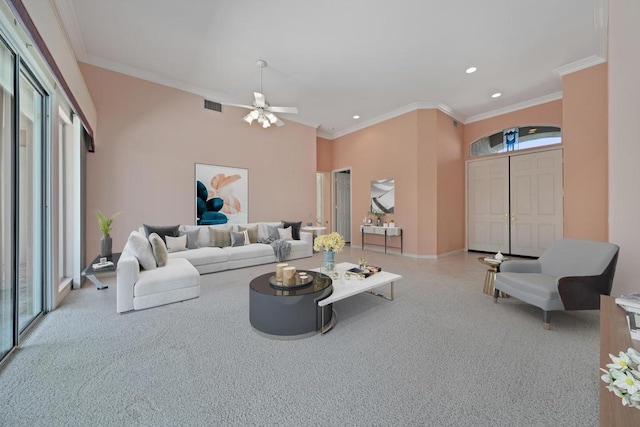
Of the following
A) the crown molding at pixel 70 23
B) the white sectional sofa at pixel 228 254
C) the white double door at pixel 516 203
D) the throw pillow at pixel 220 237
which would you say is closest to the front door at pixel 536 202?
the white double door at pixel 516 203

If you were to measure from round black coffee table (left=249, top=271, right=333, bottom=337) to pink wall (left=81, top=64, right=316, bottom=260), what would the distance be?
369cm

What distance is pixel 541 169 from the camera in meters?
5.92

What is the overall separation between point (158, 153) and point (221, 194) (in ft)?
4.65

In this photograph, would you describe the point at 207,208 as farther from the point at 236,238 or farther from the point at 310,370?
the point at 310,370

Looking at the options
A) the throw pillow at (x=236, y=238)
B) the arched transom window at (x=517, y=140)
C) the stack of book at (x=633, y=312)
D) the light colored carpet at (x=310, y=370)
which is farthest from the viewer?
the arched transom window at (x=517, y=140)

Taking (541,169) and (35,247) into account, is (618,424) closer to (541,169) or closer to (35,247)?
(35,247)

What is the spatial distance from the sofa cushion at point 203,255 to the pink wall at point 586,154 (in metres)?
5.98

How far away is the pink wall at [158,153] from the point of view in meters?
4.50

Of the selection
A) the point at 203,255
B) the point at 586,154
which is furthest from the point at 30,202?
the point at 586,154

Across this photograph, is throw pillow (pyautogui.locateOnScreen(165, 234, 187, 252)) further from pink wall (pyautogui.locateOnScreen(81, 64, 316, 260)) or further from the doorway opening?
the doorway opening

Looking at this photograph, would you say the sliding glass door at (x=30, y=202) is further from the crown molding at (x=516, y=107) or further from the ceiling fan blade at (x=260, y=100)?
the crown molding at (x=516, y=107)

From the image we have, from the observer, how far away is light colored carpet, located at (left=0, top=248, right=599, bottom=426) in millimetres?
1521

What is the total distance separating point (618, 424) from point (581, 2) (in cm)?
452

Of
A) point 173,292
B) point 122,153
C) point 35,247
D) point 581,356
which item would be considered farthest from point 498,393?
point 122,153
